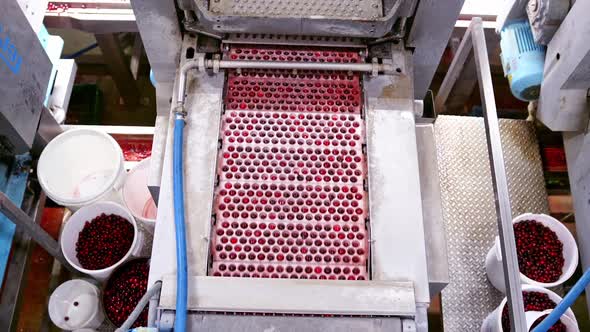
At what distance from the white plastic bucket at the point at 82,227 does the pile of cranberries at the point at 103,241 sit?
0.02 meters

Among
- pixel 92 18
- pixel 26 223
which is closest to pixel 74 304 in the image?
pixel 26 223

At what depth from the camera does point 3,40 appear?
2234 millimetres

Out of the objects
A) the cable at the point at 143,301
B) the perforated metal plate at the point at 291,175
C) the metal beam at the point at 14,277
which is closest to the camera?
the cable at the point at 143,301

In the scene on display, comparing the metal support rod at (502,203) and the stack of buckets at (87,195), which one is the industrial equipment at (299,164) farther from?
the stack of buckets at (87,195)

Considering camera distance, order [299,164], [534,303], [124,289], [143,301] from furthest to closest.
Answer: [124,289]
[534,303]
[299,164]
[143,301]

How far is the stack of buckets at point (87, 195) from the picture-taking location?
2555mm

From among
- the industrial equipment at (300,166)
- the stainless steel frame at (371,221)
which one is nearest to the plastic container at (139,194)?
the industrial equipment at (300,166)

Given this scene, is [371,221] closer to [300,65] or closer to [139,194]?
[300,65]

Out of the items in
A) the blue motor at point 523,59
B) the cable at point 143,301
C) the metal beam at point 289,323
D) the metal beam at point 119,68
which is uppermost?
the metal beam at point 119,68

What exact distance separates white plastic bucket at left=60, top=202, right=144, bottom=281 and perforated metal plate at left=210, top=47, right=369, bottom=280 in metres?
0.93

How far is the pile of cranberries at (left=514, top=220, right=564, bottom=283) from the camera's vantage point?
2.39 m

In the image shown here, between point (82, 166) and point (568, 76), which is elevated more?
point (568, 76)

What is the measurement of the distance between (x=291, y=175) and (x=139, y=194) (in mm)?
1296

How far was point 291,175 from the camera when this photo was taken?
5.90ft
